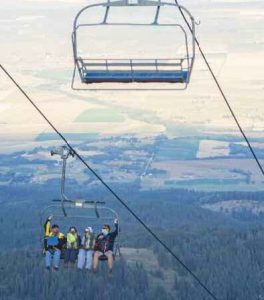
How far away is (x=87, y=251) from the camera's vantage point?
27750mm

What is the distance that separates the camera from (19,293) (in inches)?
5113

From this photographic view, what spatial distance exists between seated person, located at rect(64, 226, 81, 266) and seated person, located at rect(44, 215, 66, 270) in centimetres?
21

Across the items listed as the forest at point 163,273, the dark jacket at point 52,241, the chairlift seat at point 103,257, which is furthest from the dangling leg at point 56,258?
the forest at point 163,273

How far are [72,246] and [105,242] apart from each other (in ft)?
2.67

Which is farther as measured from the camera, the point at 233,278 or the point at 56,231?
the point at 233,278

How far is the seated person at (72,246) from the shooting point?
27.8m

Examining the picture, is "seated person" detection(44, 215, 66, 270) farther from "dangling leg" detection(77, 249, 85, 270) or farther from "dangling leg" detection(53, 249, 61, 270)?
"dangling leg" detection(77, 249, 85, 270)

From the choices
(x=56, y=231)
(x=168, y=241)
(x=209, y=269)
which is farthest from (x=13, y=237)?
(x=56, y=231)

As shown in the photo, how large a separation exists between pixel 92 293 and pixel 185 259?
1881 cm

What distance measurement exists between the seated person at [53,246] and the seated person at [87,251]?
80 cm

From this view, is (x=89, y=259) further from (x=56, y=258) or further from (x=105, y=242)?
(x=56, y=258)

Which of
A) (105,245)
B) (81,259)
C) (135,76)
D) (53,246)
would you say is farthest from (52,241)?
(135,76)

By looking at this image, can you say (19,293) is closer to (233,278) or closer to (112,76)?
(233,278)

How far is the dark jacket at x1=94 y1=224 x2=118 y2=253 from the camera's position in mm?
27883
